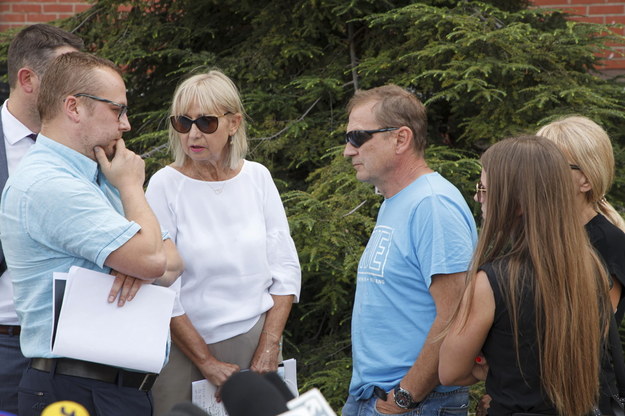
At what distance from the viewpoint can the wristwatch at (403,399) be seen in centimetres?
269

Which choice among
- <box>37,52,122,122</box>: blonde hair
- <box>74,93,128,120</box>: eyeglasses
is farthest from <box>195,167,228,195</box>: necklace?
<box>37,52,122,122</box>: blonde hair

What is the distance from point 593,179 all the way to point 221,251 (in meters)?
1.64

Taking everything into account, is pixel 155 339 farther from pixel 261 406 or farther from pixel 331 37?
pixel 331 37

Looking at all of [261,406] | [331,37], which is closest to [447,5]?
[331,37]

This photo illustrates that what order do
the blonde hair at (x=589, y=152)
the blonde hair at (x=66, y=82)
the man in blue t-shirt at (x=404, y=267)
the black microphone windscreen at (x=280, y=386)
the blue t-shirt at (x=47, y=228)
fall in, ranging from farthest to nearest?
the blonde hair at (x=589, y=152) < the man in blue t-shirt at (x=404, y=267) < the blonde hair at (x=66, y=82) < the blue t-shirt at (x=47, y=228) < the black microphone windscreen at (x=280, y=386)

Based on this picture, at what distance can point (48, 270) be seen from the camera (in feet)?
7.72

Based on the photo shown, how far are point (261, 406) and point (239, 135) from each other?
7.78 feet

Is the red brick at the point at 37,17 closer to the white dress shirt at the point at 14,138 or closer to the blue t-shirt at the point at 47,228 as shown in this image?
the white dress shirt at the point at 14,138

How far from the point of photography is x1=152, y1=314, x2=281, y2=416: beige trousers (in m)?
3.10

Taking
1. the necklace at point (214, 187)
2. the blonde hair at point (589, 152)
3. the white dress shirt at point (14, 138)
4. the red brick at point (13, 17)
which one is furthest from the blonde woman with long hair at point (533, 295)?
the red brick at point (13, 17)

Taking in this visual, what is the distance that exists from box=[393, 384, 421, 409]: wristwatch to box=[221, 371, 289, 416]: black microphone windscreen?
1.53 meters

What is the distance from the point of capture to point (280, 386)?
1.32 metres

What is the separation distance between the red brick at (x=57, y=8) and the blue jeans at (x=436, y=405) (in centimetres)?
557

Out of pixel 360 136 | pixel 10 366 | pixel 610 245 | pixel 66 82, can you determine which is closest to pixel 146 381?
pixel 10 366
